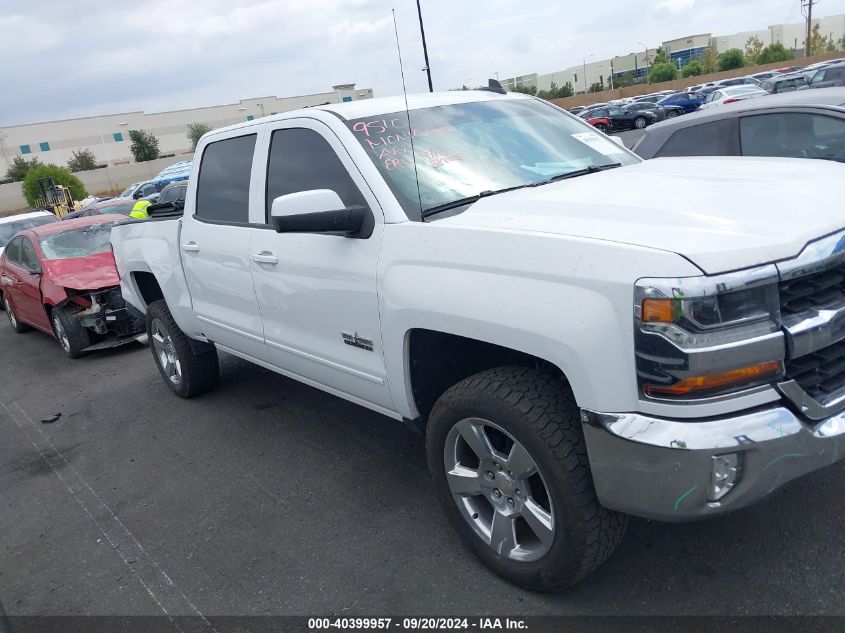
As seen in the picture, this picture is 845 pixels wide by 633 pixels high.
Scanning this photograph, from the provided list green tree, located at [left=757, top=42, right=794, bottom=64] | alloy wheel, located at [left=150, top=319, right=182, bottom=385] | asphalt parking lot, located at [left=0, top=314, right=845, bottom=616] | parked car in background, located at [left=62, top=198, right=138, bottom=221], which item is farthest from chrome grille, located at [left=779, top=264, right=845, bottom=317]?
green tree, located at [left=757, top=42, right=794, bottom=64]

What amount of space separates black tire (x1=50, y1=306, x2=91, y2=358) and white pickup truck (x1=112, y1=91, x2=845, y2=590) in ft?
14.6

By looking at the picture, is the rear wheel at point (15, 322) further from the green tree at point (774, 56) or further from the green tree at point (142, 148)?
the green tree at point (774, 56)

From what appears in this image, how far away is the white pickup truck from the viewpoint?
2.14 m

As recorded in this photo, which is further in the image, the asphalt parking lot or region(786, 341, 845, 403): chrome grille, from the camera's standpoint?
the asphalt parking lot

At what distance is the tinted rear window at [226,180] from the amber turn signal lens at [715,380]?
108 inches

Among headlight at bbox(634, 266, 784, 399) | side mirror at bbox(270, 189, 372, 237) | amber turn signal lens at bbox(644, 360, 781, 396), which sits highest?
side mirror at bbox(270, 189, 372, 237)

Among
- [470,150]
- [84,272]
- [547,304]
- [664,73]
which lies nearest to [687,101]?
[84,272]

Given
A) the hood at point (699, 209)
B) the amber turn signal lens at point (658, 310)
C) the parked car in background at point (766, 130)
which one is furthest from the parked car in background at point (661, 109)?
the amber turn signal lens at point (658, 310)

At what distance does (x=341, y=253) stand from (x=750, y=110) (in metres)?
3.95

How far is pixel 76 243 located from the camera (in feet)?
28.2

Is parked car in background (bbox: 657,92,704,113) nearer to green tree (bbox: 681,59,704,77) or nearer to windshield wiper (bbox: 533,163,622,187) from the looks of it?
windshield wiper (bbox: 533,163,622,187)

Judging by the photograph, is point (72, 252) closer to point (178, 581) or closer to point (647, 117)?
point (178, 581)

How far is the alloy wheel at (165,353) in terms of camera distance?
5695 millimetres

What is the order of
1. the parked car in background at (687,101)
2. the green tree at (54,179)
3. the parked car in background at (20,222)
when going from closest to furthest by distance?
1. the parked car in background at (20,222)
2. the parked car in background at (687,101)
3. the green tree at (54,179)
